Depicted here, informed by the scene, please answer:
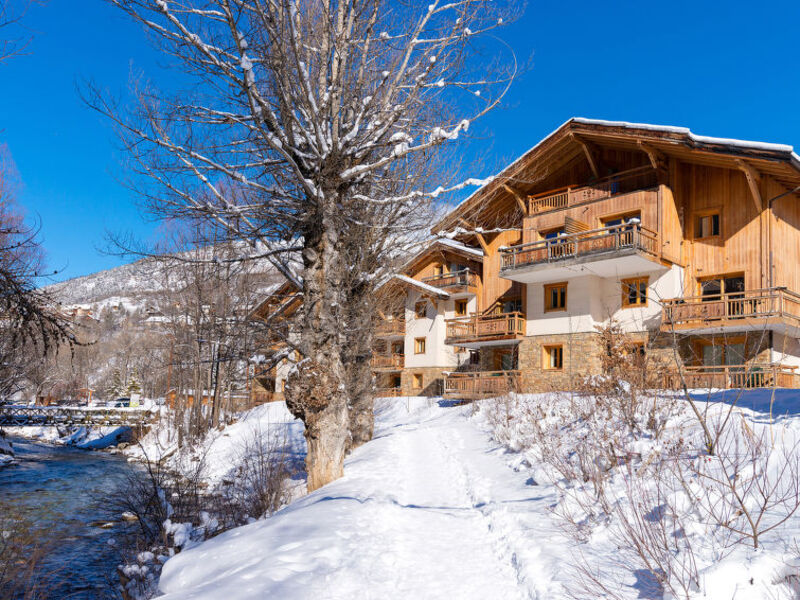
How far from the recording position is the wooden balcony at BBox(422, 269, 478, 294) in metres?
30.6

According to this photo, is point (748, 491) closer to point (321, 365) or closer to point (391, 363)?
point (321, 365)

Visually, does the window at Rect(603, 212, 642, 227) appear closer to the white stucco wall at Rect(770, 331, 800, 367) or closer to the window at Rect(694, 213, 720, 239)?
the window at Rect(694, 213, 720, 239)

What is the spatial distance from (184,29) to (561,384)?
741 inches

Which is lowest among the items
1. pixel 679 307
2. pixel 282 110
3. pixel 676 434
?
pixel 676 434

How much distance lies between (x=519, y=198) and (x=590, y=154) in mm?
3857

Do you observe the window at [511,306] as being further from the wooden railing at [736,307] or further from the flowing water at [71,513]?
the flowing water at [71,513]

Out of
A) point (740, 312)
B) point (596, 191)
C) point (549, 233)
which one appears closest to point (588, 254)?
point (596, 191)

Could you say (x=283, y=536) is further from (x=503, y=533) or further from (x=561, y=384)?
(x=561, y=384)

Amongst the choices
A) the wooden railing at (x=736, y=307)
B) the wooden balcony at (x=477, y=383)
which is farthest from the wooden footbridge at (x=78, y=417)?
the wooden railing at (x=736, y=307)

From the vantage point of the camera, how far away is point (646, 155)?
23312 mm

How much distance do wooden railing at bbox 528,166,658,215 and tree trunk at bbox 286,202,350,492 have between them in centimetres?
1866

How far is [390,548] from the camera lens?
18.5ft

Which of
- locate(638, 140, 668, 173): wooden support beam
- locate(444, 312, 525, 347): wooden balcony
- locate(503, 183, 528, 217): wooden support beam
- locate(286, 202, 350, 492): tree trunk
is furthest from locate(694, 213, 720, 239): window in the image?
locate(286, 202, 350, 492): tree trunk

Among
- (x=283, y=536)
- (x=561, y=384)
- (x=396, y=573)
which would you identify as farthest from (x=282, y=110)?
(x=561, y=384)
